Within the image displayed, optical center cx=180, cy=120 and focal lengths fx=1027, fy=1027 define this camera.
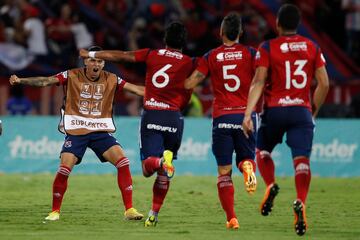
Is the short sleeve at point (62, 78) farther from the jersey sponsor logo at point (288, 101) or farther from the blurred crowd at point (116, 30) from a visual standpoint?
the blurred crowd at point (116, 30)

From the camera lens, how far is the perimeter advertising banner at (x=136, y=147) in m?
22.0

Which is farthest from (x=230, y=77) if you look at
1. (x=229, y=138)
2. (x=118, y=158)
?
(x=118, y=158)

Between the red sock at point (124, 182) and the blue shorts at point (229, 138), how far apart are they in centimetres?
164

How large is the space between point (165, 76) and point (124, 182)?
1.61 m

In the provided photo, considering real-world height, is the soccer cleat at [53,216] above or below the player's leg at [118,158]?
below

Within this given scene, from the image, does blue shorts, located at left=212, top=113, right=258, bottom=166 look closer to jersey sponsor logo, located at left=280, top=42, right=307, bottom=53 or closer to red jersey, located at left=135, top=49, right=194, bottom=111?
red jersey, located at left=135, top=49, right=194, bottom=111

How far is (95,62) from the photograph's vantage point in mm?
13477

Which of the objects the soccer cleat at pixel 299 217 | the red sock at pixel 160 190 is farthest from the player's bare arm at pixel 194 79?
the soccer cleat at pixel 299 217

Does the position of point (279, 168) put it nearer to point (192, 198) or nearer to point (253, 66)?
point (192, 198)

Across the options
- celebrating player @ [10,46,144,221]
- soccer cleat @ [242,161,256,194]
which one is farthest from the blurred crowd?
soccer cleat @ [242,161,256,194]

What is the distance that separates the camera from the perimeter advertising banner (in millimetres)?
22031

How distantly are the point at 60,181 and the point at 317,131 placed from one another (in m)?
9.87

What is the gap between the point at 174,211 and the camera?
571 inches

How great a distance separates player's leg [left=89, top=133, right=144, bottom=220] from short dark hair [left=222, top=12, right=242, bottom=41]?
2360 millimetres
